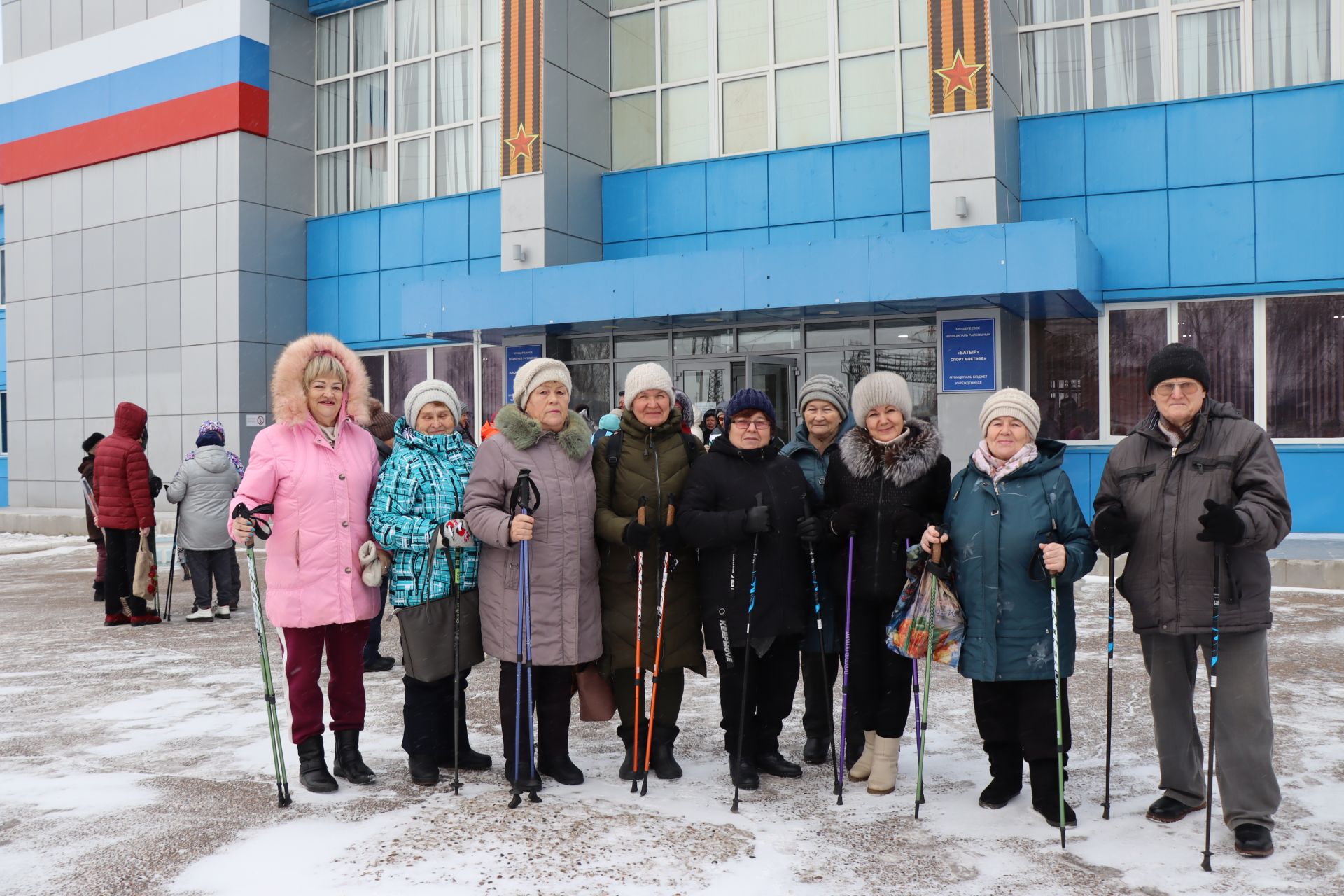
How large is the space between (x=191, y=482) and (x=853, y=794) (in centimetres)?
681

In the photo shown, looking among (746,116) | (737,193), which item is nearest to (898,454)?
(737,193)

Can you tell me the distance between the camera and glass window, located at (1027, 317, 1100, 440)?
45.4 feet

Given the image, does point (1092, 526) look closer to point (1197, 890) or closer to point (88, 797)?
point (1197, 890)

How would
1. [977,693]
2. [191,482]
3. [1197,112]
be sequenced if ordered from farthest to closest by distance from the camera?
[1197,112] → [191,482] → [977,693]

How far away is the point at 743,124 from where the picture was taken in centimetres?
1598

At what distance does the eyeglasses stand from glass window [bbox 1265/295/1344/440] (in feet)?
35.0

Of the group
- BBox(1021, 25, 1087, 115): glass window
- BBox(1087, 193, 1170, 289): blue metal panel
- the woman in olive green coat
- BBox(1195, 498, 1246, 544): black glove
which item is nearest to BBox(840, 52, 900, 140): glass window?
BBox(1021, 25, 1087, 115): glass window

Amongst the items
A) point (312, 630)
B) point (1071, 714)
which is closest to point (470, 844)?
point (312, 630)

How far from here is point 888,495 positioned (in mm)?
4387

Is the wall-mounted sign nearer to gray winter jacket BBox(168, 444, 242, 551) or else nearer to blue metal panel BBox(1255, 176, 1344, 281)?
blue metal panel BBox(1255, 176, 1344, 281)

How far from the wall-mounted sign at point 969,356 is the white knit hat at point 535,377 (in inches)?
377

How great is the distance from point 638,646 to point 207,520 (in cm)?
592

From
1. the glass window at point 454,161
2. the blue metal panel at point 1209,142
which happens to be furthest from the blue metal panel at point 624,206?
the blue metal panel at point 1209,142

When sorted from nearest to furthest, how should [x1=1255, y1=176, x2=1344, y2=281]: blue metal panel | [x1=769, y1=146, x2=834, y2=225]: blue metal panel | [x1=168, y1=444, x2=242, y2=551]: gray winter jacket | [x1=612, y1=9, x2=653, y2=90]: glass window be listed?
1. [x1=168, y1=444, x2=242, y2=551]: gray winter jacket
2. [x1=1255, y1=176, x2=1344, y2=281]: blue metal panel
3. [x1=769, y1=146, x2=834, y2=225]: blue metal panel
4. [x1=612, y1=9, x2=653, y2=90]: glass window
